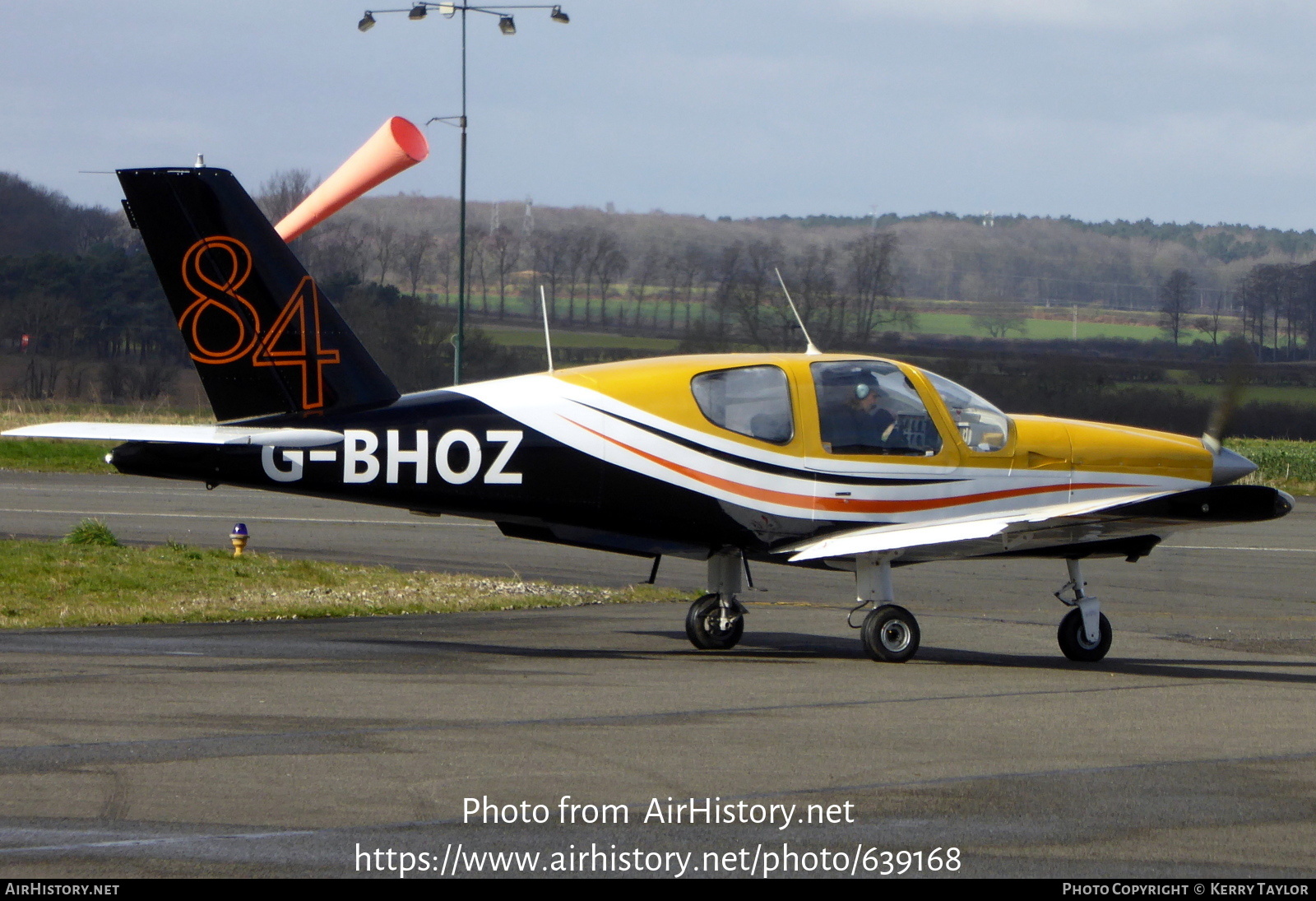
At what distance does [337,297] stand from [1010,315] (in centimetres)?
2010

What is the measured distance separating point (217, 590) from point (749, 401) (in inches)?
249

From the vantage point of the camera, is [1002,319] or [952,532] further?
[1002,319]

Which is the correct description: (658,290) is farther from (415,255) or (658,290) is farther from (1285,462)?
(1285,462)

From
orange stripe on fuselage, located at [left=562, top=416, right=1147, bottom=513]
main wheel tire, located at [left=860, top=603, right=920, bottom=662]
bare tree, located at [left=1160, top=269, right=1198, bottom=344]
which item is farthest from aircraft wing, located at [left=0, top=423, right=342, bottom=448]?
bare tree, located at [left=1160, top=269, right=1198, bottom=344]

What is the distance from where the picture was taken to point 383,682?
905cm

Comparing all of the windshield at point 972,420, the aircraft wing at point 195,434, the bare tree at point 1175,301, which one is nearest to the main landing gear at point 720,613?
the windshield at point 972,420

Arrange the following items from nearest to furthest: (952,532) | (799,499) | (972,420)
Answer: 1. (952,532)
2. (799,499)
3. (972,420)

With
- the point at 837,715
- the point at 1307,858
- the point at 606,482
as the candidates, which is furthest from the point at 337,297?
the point at 1307,858

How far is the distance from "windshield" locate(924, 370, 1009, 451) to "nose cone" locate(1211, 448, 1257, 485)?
6.31 feet

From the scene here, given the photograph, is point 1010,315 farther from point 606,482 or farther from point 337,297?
point 606,482

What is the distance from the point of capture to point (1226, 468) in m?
11.6

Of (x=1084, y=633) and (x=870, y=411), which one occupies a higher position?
(x=870, y=411)

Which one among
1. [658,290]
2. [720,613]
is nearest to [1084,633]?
[720,613]

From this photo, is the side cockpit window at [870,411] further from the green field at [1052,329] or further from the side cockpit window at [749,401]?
the green field at [1052,329]
